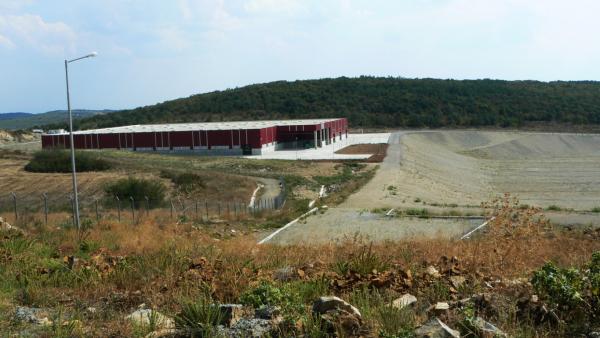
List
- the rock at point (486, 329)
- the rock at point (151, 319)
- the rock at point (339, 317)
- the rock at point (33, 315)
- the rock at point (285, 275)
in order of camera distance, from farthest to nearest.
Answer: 1. the rock at point (285, 275)
2. the rock at point (33, 315)
3. the rock at point (151, 319)
4. the rock at point (339, 317)
5. the rock at point (486, 329)

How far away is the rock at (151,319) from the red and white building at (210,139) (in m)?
69.3

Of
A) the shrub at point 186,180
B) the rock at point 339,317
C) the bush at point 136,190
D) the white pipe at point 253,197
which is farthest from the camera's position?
the shrub at point 186,180

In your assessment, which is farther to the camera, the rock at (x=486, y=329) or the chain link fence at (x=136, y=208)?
the chain link fence at (x=136, y=208)

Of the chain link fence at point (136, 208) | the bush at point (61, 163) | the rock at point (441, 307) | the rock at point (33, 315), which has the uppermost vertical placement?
the rock at point (441, 307)

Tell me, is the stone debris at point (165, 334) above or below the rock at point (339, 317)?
below

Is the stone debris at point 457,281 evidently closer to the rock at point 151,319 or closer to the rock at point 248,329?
the rock at point 248,329

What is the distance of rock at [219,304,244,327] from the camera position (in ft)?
21.7

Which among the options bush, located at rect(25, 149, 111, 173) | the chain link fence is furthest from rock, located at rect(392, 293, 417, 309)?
bush, located at rect(25, 149, 111, 173)

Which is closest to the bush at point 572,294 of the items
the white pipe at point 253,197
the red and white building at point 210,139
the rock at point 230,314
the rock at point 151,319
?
the rock at point 230,314

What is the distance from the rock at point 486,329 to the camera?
5.67 meters

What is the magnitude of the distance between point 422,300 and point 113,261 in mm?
5783

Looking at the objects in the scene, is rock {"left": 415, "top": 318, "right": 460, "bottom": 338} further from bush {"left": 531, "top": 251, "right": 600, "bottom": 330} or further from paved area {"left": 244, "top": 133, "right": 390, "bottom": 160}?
paved area {"left": 244, "top": 133, "right": 390, "bottom": 160}

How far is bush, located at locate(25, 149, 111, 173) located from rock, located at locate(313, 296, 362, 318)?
51797 mm

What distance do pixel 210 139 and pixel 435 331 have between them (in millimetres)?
74751
